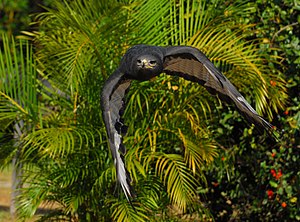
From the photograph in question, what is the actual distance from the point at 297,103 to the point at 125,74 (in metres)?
2.26

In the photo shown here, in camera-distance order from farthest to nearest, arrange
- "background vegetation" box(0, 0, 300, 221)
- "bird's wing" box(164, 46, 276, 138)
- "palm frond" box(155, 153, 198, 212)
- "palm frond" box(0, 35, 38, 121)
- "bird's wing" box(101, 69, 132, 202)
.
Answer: "palm frond" box(0, 35, 38, 121) → "background vegetation" box(0, 0, 300, 221) → "palm frond" box(155, 153, 198, 212) → "bird's wing" box(164, 46, 276, 138) → "bird's wing" box(101, 69, 132, 202)

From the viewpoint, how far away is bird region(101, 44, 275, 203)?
467 centimetres

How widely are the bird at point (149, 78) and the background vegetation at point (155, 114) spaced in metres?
1.02

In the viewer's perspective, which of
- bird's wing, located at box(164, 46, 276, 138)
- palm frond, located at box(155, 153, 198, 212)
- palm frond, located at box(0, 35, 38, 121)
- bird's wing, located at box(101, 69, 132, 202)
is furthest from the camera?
palm frond, located at box(0, 35, 38, 121)

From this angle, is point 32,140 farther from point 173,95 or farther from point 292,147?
point 292,147

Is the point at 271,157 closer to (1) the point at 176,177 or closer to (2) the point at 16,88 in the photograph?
(1) the point at 176,177

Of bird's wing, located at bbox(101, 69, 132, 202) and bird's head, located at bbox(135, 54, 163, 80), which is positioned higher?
bird's head, located at bbox(135, 54, 163, 80)

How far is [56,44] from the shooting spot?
6.76 m

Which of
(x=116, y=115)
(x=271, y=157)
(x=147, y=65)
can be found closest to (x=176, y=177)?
(x=271, y=157)

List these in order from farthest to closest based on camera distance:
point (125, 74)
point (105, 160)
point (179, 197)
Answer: point (105, 160), point (179, 197), point (125, 74)

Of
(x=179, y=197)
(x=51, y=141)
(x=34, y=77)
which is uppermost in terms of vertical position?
(x=34, y=77)

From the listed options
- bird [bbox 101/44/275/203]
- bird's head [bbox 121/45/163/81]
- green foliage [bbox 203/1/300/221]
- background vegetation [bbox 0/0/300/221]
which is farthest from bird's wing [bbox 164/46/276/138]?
green foliage [bbox 203/1/300/221]

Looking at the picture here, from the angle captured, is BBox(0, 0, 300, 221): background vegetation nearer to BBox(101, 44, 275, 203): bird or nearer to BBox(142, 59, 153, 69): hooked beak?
BBox(101, 44, 275, 203): bird

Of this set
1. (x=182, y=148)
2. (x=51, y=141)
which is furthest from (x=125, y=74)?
(x=182, y=148)
